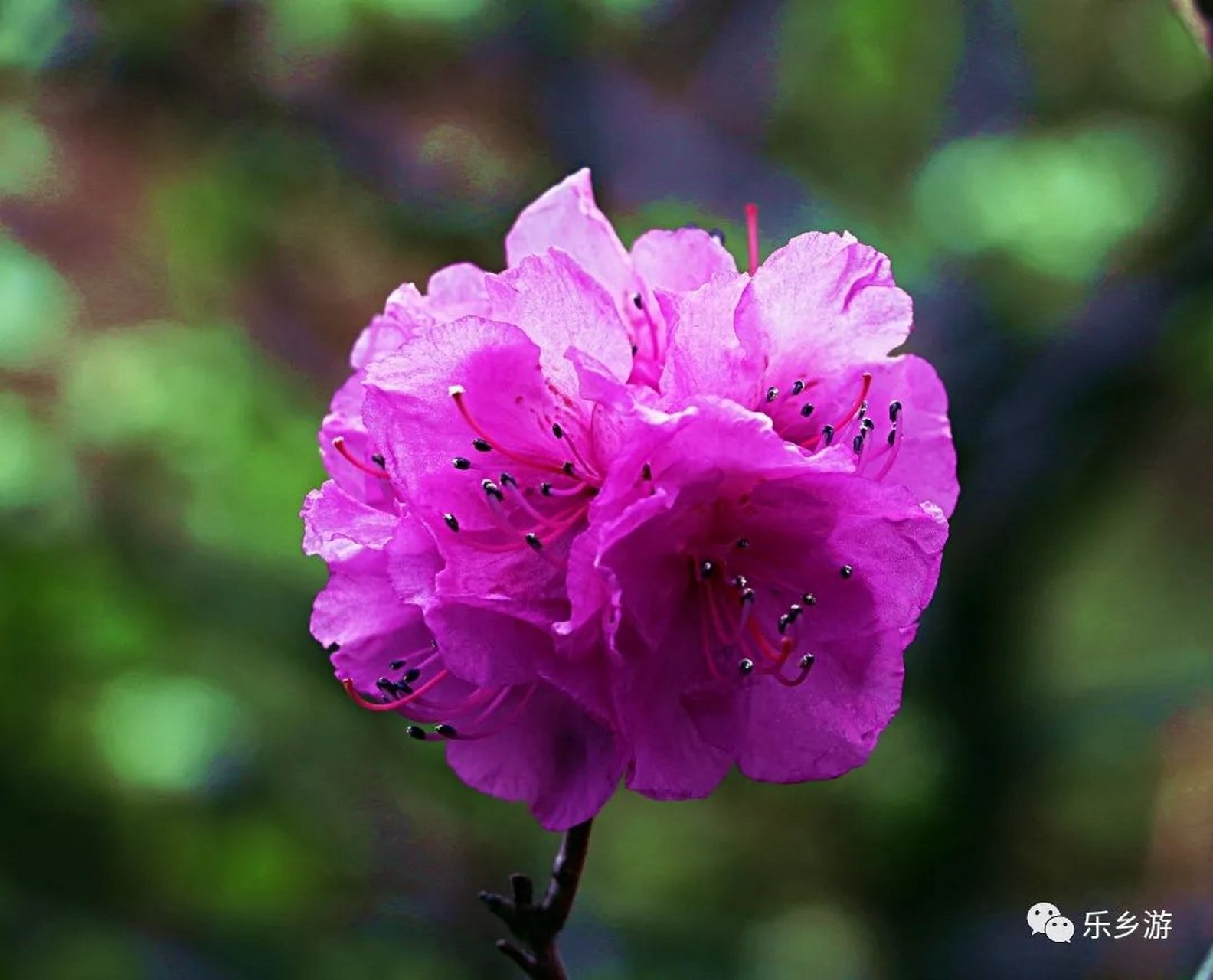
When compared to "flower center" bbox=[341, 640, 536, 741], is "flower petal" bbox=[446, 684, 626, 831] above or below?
below

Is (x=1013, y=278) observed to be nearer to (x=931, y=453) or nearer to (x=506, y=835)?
(x=506, y=835)

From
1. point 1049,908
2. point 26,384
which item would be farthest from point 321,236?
point 1049,908

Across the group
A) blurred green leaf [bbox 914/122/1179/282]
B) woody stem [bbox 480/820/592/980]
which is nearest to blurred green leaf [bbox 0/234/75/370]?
blurred green leaf [bbox 914/122/1179/282]

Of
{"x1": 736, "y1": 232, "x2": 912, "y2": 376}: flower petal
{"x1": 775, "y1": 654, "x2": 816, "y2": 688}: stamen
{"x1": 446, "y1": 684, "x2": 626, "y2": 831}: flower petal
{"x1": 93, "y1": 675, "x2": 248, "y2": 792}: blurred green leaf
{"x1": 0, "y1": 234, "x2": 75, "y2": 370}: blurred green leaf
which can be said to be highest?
{"x1": 0, "y1": 234, "x2": 75, "y2": 370}: blurred green leaf

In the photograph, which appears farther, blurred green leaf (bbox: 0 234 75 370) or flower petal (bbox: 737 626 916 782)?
blurred green leaf (bbox: 0 234 75 370)

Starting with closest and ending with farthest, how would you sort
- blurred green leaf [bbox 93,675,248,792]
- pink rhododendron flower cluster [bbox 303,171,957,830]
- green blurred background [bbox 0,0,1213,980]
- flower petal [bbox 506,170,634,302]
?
pink rhododendron flower cluster [bbox 303,171,957,830]
flower petal [bbox 506,170,634,302]
blurred green leaf [bbox 93,675,248,792]
green blurred background [bbox 0,0,1213,980]

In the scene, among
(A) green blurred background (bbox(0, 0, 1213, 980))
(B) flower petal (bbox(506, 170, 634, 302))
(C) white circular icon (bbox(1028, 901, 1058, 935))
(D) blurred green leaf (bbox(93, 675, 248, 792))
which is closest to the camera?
(B) flower petal (bbox(506, 170, 634, 302))

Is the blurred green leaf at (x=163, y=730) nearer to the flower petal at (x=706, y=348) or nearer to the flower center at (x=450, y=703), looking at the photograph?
the flower center at (x=450, y=703)

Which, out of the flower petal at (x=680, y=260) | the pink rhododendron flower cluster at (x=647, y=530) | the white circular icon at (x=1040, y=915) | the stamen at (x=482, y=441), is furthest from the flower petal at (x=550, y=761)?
the white circular icon at (x=1040, y=915)

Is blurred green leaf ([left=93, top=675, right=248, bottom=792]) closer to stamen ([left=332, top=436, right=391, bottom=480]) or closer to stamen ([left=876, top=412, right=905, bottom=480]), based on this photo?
stamen ([left=332, top=436, right=391, bottom=480])
